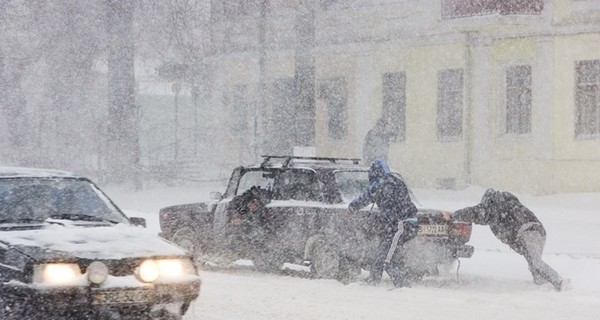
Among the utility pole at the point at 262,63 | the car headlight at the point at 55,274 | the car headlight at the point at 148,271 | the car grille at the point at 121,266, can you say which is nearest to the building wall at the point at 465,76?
the utility pole at the point at 262,63

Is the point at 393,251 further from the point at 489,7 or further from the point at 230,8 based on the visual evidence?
the point at 230,8

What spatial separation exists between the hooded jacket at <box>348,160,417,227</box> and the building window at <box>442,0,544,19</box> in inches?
644

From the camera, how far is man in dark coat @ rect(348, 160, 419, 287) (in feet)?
42.1

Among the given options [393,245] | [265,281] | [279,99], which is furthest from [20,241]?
[279,99]

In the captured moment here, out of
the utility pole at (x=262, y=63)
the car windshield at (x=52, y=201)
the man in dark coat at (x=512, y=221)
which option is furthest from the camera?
the utility pole at (x=262, y=63)

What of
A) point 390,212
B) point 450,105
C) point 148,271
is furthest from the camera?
point 450,105

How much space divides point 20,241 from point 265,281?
498cm

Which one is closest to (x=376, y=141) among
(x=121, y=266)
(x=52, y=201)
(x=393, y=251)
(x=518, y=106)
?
(x=518, y=106)

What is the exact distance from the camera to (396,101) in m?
33.2

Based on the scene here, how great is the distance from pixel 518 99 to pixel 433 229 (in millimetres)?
17250

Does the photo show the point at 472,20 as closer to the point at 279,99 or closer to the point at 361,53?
the point at 361,53

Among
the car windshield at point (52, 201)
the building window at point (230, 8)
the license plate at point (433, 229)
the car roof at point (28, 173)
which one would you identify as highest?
the building window at point (230, 8)

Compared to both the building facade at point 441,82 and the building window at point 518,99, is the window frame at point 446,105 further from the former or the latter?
the building window at point 518,99

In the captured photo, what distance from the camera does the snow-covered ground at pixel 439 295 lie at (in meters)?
10.0
